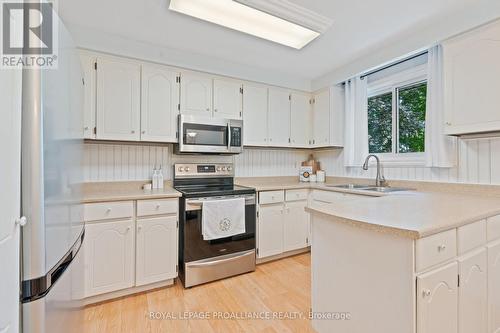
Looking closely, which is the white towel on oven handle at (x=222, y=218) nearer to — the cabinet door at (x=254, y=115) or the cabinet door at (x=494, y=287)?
the cabinet door at (x=254, y=115)

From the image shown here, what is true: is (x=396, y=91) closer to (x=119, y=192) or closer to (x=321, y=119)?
(x=321, y=119)

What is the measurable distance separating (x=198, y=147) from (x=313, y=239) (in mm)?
1575

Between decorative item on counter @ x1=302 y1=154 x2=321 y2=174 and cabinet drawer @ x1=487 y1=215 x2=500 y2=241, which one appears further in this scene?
decorative item on counter @ x1=302 y1=154 x2=321 y2=174

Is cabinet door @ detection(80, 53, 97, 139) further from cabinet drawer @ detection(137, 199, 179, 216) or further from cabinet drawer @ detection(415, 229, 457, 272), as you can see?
cabinet drawer @ detection(415, 229, 457, 272)

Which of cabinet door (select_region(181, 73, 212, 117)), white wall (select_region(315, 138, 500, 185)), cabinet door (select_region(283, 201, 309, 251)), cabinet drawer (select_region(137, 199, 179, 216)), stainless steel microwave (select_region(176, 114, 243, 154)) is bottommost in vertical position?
cabinet door (select_region(283, 201, 309, 251))

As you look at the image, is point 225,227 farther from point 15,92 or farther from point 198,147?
point 15,92

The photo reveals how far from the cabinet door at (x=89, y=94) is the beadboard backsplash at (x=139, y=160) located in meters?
0.30

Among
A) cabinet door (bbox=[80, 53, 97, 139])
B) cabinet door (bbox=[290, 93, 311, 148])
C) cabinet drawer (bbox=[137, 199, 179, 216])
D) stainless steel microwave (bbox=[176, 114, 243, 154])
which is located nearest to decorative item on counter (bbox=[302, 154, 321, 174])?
cabinet door (bbox=[290, 93, 311, 148])

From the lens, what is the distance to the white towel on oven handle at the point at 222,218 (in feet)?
7.25

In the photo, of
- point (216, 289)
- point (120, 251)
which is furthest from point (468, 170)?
point (120, 251)

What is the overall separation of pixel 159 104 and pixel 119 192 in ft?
3.09

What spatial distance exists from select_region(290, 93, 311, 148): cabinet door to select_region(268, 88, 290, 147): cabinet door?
0.08 metres

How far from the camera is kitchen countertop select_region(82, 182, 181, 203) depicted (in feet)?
6.32

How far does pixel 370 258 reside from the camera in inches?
42.0
